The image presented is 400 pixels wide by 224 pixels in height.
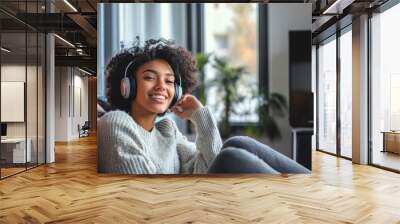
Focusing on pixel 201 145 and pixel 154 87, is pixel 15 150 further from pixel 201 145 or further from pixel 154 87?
pixel 201 145

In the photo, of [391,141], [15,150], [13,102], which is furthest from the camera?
[391,141]

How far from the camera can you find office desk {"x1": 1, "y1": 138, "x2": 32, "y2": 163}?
6620 millimetres

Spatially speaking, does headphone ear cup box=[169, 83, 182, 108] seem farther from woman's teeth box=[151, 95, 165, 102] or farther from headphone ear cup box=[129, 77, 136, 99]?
headphone ear cup box=[129, 77, 136, 99]

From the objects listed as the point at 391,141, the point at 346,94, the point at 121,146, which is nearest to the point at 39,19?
the point at 121,146

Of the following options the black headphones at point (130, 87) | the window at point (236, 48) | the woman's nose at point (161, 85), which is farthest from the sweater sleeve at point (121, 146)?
the window at point (236, 48)

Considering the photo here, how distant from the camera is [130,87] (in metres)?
6.21

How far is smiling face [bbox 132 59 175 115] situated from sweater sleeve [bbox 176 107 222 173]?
19.1 inches

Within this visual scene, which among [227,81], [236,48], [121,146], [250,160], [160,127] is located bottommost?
[250,160]

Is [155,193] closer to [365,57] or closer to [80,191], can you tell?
[80,191]

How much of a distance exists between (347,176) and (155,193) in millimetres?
3264

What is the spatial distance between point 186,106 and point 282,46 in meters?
1.74

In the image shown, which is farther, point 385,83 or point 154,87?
point 385,83

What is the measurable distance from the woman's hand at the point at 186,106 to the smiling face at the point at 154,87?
15 centimetres

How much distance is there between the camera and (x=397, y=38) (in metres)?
7.24
